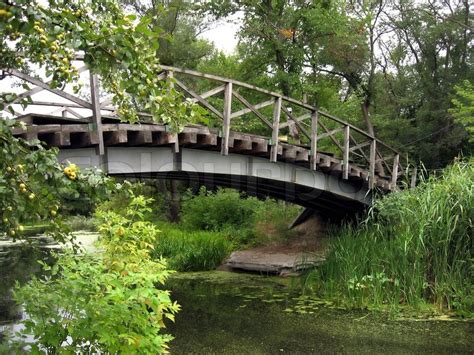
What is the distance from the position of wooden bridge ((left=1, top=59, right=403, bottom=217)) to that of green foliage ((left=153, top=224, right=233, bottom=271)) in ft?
6.60

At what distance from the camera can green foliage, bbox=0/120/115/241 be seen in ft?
8.54

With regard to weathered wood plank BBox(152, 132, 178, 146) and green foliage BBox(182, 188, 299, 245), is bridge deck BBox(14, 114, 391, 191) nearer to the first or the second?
weathered wood plank BBox(152, 132, 178, 146)

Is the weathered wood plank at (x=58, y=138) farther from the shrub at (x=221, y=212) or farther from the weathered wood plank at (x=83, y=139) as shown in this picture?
the shrub at (x=221, y=212)

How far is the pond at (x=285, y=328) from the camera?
264 inches

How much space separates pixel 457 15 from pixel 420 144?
6.58 metres

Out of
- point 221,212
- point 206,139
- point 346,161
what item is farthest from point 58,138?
point 221,212

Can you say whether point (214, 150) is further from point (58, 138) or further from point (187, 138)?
point (58, 138)

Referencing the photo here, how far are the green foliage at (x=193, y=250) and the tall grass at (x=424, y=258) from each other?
15.4 ft

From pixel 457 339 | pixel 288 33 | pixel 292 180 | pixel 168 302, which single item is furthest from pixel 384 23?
pixel 168 302

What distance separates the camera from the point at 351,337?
716cm

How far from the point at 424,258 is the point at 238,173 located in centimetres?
376

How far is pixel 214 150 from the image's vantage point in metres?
9.86

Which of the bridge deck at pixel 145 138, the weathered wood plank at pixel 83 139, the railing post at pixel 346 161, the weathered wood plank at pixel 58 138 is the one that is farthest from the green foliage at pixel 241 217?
the weathered wood plank at pixel 58 138

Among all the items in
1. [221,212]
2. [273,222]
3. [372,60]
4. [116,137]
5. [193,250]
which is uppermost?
[372,60]
